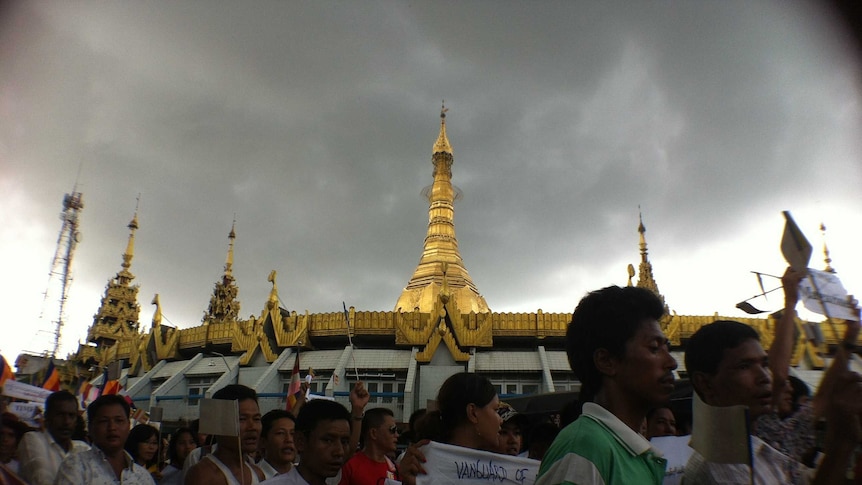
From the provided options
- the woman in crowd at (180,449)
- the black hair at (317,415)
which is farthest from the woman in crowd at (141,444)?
the black hair at (317,415)

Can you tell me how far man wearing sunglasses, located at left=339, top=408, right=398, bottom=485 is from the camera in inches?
154

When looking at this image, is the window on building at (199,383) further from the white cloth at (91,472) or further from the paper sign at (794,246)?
the paper sign at (794,246)

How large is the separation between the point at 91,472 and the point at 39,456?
1.20 metres

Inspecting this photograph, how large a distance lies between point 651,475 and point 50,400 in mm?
5516

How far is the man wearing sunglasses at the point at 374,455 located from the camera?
390 centimetres

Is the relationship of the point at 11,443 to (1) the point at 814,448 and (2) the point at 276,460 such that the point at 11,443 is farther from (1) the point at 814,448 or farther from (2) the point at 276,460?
(1) the point at 814,448

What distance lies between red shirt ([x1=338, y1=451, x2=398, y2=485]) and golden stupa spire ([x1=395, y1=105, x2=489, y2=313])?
20.0 metres

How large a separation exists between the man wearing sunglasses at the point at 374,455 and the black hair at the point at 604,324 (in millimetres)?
2205

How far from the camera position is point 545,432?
207 inches

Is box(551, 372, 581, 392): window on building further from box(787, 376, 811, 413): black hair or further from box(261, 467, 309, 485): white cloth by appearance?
box(261, 467, 309, 485): white cloth

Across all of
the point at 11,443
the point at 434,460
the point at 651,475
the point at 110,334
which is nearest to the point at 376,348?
the point at 11,443

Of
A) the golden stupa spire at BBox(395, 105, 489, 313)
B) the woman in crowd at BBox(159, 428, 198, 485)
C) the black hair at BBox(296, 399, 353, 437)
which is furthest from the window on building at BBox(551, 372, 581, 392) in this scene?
the black hair at BBox(296, 399, 353, 437)

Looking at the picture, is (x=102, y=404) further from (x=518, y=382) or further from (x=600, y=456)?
(x=518, y=382)

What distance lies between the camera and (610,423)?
1.85m
